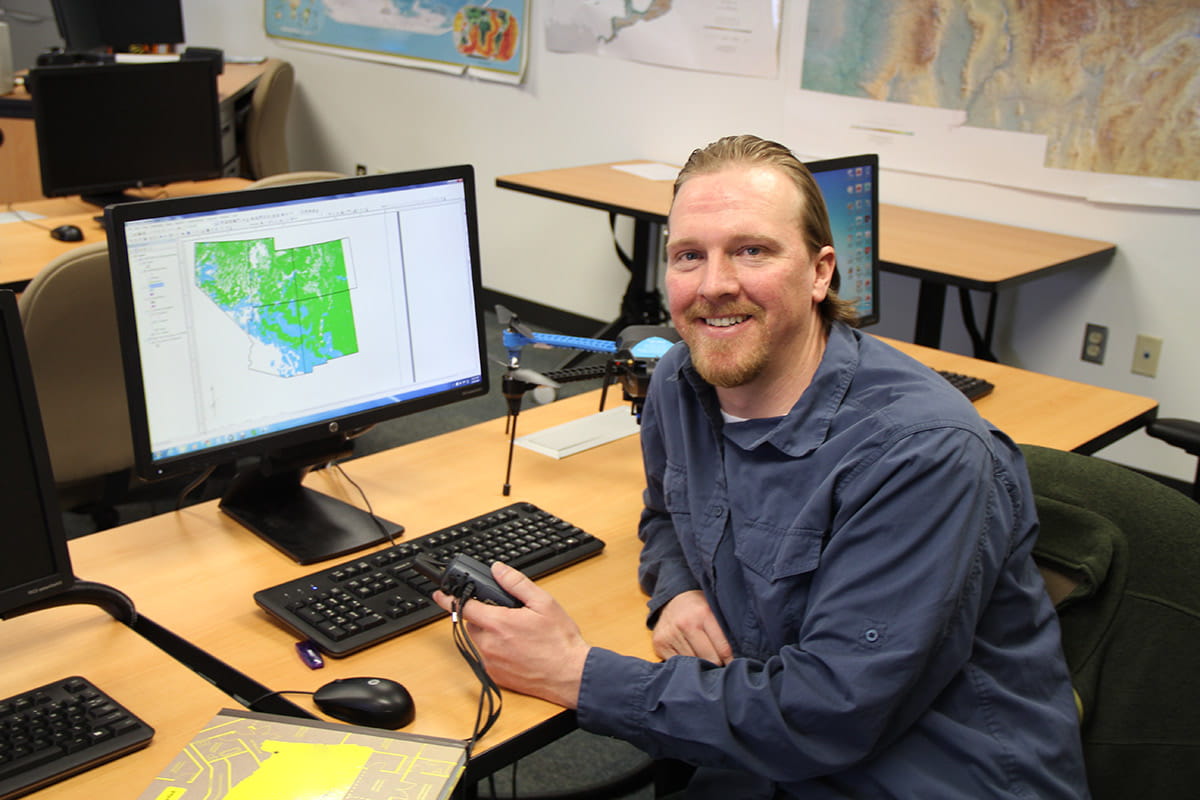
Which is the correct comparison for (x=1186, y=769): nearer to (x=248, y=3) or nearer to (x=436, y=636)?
(x=436, y=636)

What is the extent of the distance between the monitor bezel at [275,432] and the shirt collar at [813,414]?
50cm

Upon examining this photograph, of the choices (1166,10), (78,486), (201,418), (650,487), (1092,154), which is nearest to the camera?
(201,418)

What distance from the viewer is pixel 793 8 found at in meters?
3.90

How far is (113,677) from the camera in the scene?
1261mm

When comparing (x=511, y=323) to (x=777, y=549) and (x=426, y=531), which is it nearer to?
(x=426, y=531)

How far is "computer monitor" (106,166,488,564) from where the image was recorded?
4.60ft

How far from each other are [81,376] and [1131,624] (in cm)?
193

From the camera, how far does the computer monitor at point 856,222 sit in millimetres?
2180

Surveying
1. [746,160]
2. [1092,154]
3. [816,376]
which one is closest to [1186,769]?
[816,376]

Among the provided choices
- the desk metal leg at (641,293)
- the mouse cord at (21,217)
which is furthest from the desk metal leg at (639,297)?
the mouse cord at (21,217)

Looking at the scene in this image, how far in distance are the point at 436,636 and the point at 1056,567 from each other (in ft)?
2.37

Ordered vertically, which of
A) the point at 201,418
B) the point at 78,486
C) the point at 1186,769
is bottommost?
the point at 78,486

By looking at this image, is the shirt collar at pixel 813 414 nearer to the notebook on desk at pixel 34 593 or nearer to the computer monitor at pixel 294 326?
the computer monitor at pixel 294 326

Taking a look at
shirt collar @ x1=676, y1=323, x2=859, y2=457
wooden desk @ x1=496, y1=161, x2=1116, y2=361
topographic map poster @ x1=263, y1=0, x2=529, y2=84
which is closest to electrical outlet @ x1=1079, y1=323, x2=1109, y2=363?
wooden desk @ x1=496, y1=161, x2=1116, y2=361
